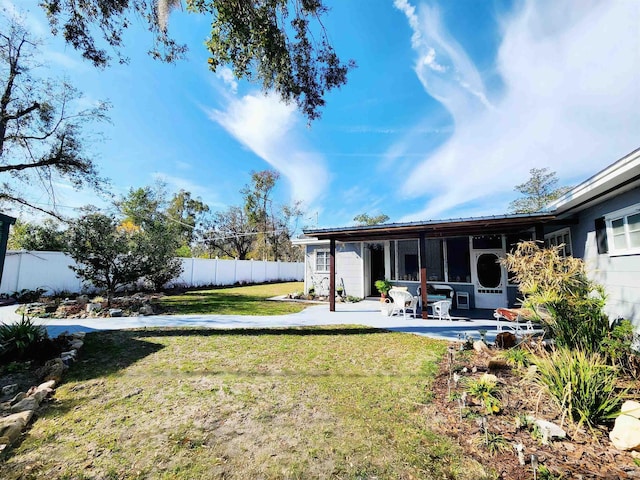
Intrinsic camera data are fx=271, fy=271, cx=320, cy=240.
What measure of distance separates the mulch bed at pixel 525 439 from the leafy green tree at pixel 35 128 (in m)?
13.7

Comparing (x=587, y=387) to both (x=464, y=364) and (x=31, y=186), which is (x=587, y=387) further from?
(x=31, y=186)

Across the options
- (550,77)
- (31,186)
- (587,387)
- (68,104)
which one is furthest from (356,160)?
(587,387)

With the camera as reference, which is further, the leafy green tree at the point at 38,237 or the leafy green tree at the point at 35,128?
the leafy green tree at the point at 38,237

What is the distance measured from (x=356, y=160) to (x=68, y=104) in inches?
602

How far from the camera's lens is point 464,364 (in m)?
4.32

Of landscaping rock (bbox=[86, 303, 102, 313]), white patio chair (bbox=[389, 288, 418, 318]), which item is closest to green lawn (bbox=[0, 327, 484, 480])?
white patio chair (bbox=[389, 288, 418, 318])

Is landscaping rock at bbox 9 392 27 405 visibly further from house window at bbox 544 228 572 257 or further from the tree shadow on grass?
house window at bbox 544 228 572 257

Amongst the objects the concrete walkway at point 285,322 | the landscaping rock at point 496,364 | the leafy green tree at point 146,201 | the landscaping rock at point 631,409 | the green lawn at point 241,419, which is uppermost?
the leafy green tree at point 146,201

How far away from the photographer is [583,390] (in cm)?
269

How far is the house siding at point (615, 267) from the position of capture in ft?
15.7

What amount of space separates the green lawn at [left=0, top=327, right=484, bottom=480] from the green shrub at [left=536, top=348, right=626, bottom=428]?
134cm

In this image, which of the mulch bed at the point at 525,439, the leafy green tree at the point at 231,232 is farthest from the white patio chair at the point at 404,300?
the leafy green tree at the point at 231,232

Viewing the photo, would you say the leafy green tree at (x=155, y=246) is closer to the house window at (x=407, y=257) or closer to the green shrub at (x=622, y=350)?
the house window at (x=407, y=257)

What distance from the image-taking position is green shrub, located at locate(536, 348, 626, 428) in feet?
8.52
